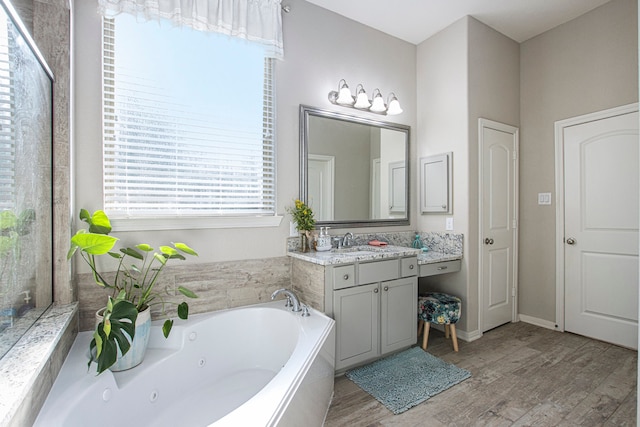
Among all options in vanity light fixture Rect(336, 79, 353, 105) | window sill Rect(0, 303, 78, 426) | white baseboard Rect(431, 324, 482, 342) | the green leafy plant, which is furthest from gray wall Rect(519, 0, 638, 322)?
window sill Rect(0, 303, 78, 426)

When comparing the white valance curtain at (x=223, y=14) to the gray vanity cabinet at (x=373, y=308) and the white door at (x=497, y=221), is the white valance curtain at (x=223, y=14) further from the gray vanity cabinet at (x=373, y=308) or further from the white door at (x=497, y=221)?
the white door at (x=497, y=221)

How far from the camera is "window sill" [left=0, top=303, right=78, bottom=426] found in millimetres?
904

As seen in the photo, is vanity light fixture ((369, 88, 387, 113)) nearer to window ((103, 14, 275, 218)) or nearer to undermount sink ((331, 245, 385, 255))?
window ((103, 14, 275, 218))

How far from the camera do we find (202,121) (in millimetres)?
2160

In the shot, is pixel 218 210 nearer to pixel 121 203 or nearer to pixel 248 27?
pixel 121 203

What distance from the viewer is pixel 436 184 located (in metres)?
3.03

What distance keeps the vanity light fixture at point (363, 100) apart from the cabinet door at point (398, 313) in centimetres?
158

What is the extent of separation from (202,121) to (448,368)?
8.24 ft

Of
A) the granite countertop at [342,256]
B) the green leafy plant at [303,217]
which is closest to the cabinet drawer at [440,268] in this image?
the granite countertop at [342,256]

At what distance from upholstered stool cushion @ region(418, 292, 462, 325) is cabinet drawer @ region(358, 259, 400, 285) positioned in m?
0.46

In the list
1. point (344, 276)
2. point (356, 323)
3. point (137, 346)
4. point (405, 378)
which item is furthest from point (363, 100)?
point (137, 346)

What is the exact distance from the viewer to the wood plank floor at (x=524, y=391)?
5.70 ft

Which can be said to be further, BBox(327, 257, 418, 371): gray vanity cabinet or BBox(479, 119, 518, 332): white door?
BBox(479, 119, 518, 332): white door

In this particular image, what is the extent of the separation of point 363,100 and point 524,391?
249cm
